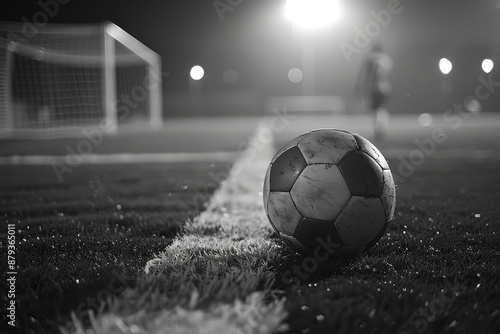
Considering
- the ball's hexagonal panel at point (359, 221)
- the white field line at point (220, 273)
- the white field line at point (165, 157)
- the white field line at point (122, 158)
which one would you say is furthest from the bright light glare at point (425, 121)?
the ball's hexagonal panel at point (359, 221)

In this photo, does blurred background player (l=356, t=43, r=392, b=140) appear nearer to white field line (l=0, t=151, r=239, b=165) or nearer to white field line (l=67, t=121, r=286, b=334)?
white field line (l=0, t=151, r=239, b=165)

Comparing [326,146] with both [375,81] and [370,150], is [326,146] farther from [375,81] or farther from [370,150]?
[375,81]

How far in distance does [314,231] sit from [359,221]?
0.23 meters

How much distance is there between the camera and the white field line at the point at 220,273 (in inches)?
74.3

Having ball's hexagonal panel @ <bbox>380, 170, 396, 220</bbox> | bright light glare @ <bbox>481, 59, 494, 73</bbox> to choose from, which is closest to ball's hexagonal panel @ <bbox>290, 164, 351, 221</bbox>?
ball's hexagonal panel @ <bbox>380, 170, 396, 220</bbox>

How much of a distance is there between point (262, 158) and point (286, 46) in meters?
32.2

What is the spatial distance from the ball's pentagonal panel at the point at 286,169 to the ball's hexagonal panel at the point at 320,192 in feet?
0.13

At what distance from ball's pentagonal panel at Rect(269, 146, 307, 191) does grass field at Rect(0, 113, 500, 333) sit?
0.39 m

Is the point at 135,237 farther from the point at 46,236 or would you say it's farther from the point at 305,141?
the point at 305,141

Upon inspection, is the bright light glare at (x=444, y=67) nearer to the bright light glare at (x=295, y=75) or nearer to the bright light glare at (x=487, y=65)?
the bright light glare at (x=487, y=65)

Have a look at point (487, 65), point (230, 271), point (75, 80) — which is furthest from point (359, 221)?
point (487, 65)

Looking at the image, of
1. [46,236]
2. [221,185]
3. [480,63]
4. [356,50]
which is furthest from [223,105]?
[46,236]

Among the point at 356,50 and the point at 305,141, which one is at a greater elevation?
the point at 356,50

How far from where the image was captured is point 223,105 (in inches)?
1480
